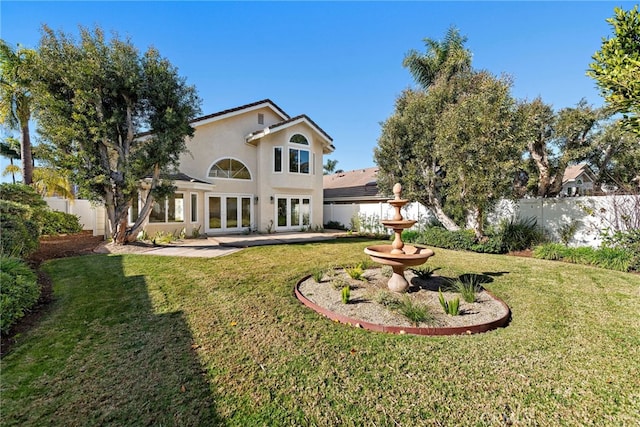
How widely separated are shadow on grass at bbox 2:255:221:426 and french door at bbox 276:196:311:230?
1414 cm

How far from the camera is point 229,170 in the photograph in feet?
61.1

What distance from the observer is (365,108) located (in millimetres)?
20969

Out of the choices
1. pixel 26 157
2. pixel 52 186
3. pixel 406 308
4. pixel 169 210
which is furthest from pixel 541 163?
pixel 52 186

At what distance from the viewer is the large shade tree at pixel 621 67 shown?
6.55 m

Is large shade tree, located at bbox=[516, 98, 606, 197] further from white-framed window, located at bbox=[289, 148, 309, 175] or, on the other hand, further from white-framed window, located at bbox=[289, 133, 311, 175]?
white-framed window, located at bbox=[289, 148, 309, 175]

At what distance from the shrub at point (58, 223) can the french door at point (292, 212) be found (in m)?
12.7

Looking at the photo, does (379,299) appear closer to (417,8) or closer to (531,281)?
(531,281)

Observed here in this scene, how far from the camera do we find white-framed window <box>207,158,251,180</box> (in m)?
18.0

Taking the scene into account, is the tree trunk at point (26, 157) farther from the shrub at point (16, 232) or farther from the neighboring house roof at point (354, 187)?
the neighboring house roof at point (354, 187)

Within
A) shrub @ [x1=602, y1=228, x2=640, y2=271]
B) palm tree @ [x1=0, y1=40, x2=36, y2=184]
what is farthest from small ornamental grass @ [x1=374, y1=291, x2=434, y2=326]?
palm tree @ [x1=0, y1=40, x2=36, y2=184]

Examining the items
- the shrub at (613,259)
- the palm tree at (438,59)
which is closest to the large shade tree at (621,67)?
the shrub at (613,259)

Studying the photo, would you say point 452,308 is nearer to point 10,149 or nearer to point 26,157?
point 26,157

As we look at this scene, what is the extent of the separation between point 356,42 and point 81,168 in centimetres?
1453

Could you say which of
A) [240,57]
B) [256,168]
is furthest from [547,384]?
[256,168]
